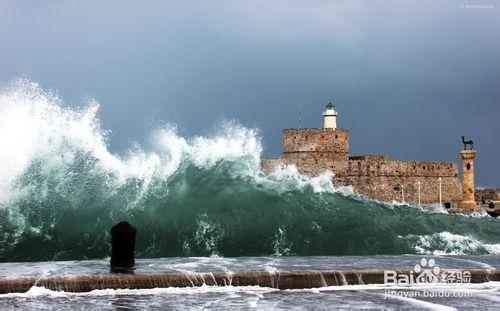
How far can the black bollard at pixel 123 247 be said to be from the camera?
27.4 ft

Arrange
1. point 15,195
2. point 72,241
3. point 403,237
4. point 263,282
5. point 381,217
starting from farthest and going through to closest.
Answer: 1. point 381,217
2. point 403,237
3. point 15,195
4. point 72,241
5. point 263,282

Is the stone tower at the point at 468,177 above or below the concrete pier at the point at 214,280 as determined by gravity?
above

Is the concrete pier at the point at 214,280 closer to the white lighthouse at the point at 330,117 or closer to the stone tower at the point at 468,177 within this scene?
the stone tower at the point at 468,177

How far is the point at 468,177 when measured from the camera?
42.6m

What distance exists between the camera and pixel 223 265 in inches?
374

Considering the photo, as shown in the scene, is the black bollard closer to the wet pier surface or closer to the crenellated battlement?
the wet pier surface

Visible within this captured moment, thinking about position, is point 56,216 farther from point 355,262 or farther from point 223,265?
point 355,262

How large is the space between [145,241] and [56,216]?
→ 1788mm

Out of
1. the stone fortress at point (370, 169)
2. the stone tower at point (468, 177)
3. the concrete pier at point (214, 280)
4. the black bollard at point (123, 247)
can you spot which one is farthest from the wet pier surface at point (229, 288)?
the stone tower at point (468, 177)

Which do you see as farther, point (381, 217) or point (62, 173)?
point (381, 217)

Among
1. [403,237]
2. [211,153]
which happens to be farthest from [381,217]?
[211,153]

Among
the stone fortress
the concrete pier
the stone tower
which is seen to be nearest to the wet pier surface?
the concrete pier

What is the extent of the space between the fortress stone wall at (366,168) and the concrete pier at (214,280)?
34362 millimetres

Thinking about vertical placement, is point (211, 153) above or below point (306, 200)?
above
